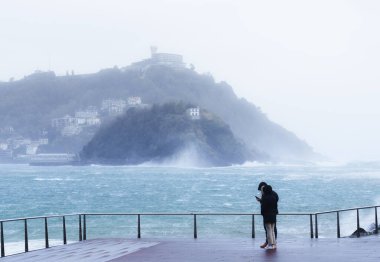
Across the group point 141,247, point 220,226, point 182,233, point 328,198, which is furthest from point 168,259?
point 328,198

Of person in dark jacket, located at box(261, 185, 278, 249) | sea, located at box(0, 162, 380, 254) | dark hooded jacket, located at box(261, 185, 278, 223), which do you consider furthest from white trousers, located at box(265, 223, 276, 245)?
sea, located at box(0, 162, 380, 254)

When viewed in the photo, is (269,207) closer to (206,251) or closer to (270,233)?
(270,233)

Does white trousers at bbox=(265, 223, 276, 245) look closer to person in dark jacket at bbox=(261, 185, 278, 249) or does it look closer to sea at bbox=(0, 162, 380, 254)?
person in dark jacket at bbox=(261, 185, 278, 249)

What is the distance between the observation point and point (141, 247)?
15.3 meters

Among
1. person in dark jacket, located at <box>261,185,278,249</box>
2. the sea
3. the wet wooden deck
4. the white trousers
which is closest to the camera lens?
the wet wooden deck

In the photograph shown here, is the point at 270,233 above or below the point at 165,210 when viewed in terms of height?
above

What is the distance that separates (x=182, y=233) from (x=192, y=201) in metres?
38.5

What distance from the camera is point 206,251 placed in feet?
47.0

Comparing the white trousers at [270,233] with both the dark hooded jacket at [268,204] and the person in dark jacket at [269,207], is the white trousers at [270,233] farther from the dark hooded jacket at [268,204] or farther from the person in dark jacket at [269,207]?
the dark hooded jacket at [268,204]

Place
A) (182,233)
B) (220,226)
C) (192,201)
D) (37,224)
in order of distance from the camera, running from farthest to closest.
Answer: (192,201)
(37,224)
(220,226)
(182,233)

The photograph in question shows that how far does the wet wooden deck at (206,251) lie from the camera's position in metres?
12.9

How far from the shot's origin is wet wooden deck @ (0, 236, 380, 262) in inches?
508

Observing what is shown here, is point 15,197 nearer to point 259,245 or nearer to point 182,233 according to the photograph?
point 182,233

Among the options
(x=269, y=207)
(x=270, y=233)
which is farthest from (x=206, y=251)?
(x=269, y=207)
